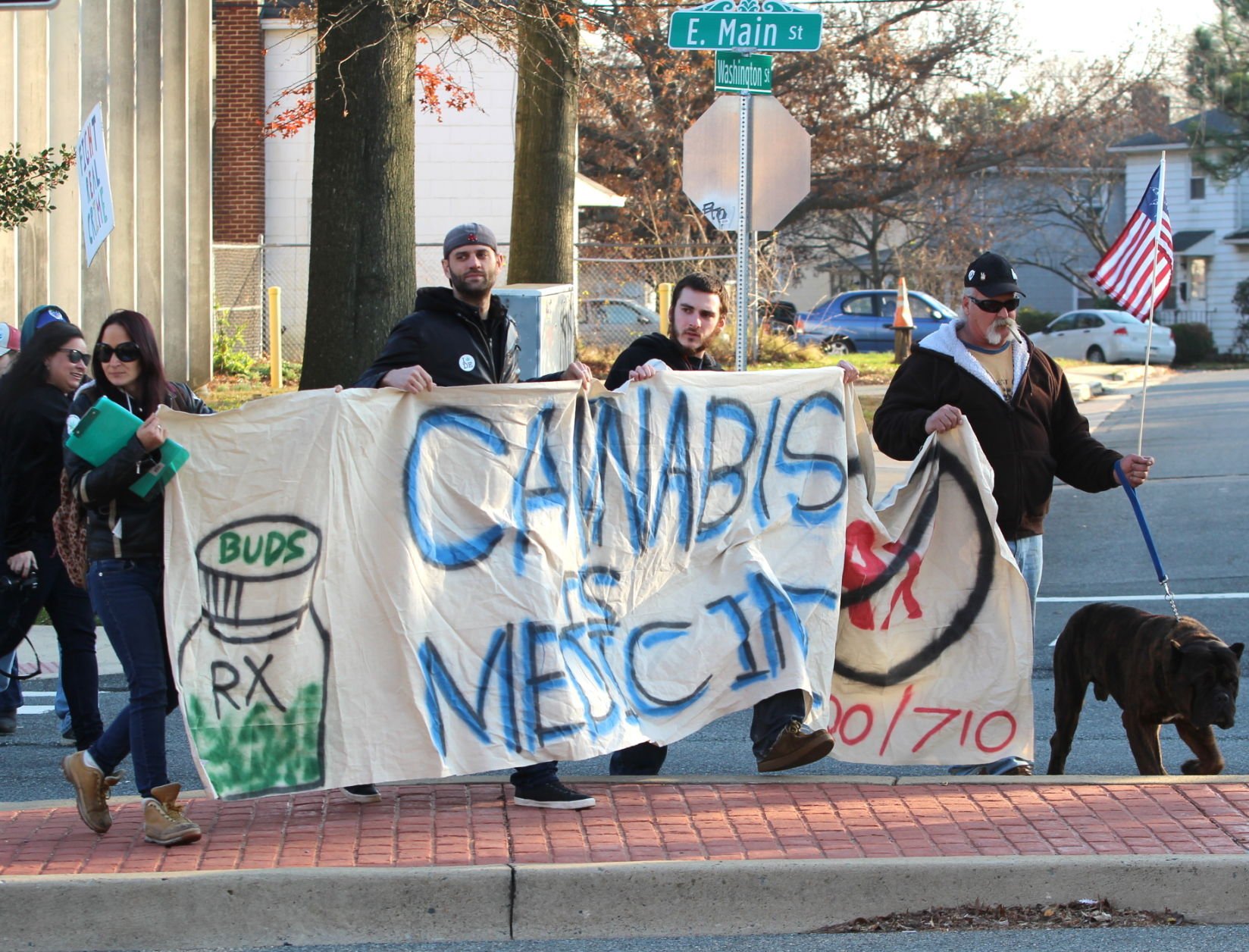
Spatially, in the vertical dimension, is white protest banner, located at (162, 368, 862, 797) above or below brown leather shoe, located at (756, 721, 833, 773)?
above

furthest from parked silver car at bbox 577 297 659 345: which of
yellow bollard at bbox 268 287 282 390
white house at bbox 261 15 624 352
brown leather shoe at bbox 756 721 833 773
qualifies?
brown leather shoe at bbox 756 721 833 773

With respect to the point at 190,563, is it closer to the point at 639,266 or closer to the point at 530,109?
the point at 530,109

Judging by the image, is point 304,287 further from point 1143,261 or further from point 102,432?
point 102,432

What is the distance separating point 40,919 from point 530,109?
12.1m

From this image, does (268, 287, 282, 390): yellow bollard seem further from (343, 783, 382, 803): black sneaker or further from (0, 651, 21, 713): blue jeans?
(343, 783, 382, 803): black sneaker

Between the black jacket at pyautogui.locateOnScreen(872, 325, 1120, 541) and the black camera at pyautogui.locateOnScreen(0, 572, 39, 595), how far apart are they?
3.60 meters

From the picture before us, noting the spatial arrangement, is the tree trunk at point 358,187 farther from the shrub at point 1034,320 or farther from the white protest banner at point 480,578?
the shrub at point 1034,320

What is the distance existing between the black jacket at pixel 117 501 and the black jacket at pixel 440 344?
32.9 inches

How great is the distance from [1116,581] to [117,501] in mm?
8145

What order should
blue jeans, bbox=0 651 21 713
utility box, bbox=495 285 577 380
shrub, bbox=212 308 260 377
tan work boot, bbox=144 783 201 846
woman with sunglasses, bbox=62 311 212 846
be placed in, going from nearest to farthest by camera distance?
tan work boot, bbox=144 783 201 846 < woman with sunglasses, bbox=62 311 212 846 < blue jeans, bbox=0 651 21 713 < utility box, bbox=495 285 577 380 < shrub, bbox=212 308 260 377

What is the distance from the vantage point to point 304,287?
26.2 meters

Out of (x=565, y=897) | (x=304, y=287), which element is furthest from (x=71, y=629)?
(x=304, y=287)

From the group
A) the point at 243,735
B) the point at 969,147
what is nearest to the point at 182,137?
the point at 243,735

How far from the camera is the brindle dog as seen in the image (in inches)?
223
